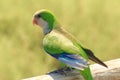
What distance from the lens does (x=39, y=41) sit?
3.22 meters

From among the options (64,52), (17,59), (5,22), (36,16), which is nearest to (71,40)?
(64,52)

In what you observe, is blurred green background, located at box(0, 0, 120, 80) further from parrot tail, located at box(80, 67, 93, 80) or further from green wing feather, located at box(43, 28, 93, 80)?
parrot tail, located at box(80, 67, 93, 80)

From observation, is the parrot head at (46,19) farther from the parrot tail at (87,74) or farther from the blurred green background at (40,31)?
the blurred green background at (40,31)

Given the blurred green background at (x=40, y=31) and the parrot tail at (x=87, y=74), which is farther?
A: the blurred green background at (x=40, y=31)

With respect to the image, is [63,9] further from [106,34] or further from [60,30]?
[60,30]

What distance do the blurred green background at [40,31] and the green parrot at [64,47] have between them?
1.24 m

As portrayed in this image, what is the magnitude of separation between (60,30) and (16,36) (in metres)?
1.47

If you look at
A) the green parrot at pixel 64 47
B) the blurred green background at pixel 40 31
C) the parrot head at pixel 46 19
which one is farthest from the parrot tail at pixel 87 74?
the blurred green background at pixel 40 31

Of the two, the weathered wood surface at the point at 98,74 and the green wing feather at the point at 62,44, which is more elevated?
the green wing feather at the point at 62,44

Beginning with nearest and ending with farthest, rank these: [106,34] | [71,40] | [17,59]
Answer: [71,40] < [17,59] < [106,34]

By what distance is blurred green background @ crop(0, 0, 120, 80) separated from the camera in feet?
10.1

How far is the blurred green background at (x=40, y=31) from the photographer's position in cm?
307

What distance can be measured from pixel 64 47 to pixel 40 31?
1525mm

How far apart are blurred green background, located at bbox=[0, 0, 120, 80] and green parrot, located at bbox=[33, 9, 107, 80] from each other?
124 cm
